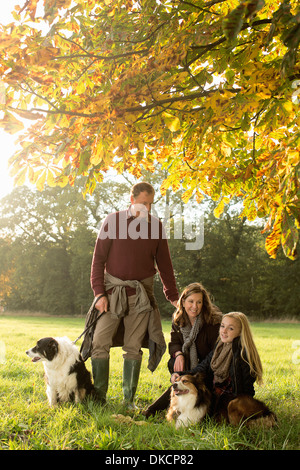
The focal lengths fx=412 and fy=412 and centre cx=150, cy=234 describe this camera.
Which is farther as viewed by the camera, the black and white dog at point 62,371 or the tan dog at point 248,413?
the black and white dog at point 62,371

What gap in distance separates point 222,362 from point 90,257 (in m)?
26.2

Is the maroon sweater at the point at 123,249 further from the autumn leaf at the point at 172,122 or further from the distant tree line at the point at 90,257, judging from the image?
the distant tree line at the point at 90,257

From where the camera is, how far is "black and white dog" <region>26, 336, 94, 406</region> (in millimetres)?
3902

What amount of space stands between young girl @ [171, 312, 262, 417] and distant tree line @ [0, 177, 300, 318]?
2166 cm

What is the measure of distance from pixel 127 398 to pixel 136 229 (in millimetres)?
1694

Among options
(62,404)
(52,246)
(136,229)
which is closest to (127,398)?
(62,404)

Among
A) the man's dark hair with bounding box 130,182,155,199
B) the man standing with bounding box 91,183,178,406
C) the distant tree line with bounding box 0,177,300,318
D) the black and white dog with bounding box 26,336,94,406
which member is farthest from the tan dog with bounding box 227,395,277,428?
the distant tree line with bounding box 0,177,300,318

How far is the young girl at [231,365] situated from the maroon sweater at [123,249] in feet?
3.54

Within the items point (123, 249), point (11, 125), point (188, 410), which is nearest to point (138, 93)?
point (11, 125)

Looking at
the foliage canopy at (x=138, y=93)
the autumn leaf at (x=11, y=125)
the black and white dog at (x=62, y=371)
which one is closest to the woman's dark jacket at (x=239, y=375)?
the foliage canopy at (x=138, y=93)

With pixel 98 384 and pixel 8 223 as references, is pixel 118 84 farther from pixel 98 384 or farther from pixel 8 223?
pixel 8 223

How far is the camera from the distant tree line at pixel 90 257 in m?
26.4

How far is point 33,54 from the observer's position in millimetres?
2617

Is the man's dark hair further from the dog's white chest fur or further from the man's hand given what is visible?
the dog's white chest fur
